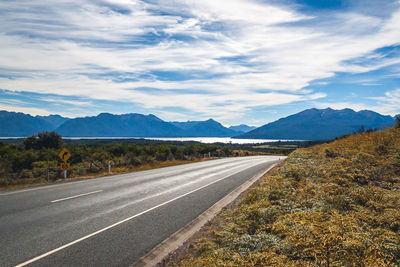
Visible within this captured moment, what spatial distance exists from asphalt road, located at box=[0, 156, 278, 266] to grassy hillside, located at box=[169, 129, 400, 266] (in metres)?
1.53

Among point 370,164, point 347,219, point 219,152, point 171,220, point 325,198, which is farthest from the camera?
point 219,152

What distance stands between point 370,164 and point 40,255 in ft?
40.5

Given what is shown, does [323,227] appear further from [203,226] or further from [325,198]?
[203,226]

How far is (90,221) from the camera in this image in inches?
279

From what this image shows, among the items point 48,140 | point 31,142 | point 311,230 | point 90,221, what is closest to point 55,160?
point 48,140

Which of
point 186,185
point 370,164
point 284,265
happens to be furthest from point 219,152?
point 284,265

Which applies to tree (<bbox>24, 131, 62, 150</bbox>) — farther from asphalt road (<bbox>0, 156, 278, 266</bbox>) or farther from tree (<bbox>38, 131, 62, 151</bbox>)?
asphalt road (<bbox>0, 156, 278, 266</bbox>)

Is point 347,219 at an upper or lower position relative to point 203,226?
upper

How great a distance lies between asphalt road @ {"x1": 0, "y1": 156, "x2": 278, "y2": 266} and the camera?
5.00m

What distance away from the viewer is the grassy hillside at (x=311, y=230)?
3.63 metres

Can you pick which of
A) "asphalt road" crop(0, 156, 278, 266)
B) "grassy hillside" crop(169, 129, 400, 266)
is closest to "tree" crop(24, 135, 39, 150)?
"asphalt road" crop(0, 156, 278, 266)

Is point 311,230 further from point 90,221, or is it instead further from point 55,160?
point 55,160

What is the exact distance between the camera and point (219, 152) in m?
52.4

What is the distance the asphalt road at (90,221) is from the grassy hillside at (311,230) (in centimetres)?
153
